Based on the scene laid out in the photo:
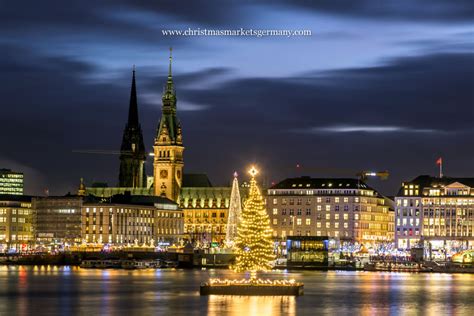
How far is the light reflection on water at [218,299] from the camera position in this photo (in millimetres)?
80750

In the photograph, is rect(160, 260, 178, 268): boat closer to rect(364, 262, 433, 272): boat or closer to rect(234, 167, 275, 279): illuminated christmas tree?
rect(364, 262, 433, 272): boat

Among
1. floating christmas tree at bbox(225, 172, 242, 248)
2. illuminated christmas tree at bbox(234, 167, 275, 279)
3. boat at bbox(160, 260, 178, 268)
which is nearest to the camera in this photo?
illuminated christmas tree at bbox(234, 167, 275, 279)

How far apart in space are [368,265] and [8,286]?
69.4 metres

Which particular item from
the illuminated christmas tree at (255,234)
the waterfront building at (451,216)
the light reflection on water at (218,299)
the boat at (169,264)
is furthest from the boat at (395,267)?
the illuminated christmas tree at (255,234)

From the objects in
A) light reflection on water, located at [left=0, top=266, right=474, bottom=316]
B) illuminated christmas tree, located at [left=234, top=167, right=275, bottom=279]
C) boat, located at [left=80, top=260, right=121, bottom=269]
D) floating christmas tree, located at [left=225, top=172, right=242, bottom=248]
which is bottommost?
light reflection on water, located at [left=0, top=266, right=474, bottom=316]

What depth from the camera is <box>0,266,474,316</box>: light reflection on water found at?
80750mm

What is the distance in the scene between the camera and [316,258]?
181m

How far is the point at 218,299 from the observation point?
8500 centimetres

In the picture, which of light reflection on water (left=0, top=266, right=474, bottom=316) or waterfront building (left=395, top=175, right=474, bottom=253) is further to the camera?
→ waterfront building (left=395, top=175, right=474, bottom=253)

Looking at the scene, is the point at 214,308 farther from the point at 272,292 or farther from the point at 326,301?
the point at 326,301

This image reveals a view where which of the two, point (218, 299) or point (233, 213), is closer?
point (218, 299)

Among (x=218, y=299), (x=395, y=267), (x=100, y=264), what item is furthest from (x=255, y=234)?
(x=100, y=264)

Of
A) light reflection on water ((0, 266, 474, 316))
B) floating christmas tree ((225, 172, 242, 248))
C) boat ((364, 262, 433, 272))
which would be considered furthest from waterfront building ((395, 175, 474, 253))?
light reflection on water ((0, 266, 474, 316))

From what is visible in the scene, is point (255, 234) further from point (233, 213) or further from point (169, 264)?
point (169, 264)
